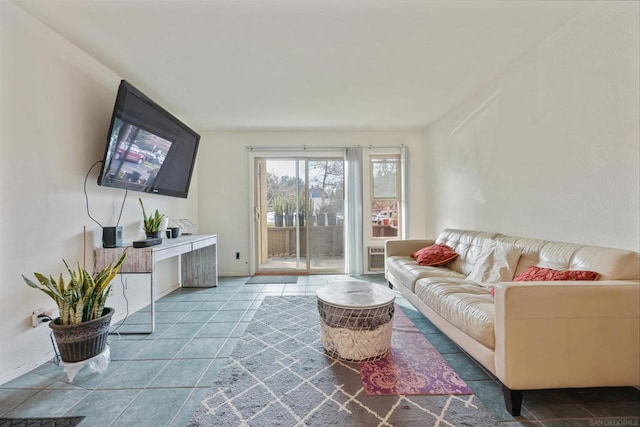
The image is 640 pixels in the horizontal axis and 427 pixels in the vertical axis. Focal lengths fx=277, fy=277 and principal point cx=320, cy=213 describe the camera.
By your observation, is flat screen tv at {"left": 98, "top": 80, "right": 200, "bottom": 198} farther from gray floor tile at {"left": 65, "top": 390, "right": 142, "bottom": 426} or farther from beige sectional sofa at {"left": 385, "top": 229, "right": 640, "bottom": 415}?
beige sectional sofa at {"left": 385, "top": 229, "right": 640, "bottom": 415}

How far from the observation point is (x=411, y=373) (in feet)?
5.84

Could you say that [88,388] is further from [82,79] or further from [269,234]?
[269,234]

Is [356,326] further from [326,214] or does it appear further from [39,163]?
[326,214]

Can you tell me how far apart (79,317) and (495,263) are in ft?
10.2

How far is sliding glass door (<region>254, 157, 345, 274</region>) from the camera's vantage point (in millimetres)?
4652

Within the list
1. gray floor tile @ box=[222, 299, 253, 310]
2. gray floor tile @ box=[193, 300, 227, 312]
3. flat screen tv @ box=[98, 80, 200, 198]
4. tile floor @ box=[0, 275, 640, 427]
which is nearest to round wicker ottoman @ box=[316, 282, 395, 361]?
tile floor @ box=[0, 275, 640, 427]

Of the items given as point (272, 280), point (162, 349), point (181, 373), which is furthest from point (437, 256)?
point (162, 349)

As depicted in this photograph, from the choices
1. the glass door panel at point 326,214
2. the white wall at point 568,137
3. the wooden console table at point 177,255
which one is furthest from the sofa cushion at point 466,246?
the wooden console table at point 177,255

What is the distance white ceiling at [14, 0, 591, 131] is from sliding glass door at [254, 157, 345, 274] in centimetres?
138

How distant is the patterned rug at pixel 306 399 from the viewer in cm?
139

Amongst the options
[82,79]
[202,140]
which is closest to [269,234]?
[202,140]

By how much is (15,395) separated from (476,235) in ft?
12.3

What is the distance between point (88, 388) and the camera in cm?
169

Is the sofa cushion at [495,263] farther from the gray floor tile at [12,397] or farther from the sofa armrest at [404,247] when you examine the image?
the gray floor tile at [12,397]
